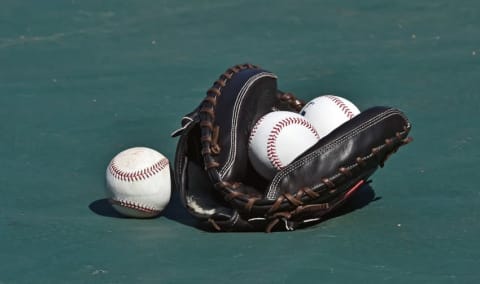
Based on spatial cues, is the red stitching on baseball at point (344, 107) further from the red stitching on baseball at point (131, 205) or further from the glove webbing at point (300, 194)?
the red stitching on baseball at point (131, 205)

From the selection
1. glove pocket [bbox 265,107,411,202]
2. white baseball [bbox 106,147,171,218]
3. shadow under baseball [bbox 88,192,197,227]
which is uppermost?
glove pocket [bbox 265,107,411,202]

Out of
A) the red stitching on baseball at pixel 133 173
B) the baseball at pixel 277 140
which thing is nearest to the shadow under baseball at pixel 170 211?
the red stitching on baseball at pixel 133 173

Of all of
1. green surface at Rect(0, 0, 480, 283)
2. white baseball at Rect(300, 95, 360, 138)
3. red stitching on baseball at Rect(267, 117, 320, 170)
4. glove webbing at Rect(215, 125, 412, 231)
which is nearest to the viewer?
green surface at Rect(0, 0, 480, 283)

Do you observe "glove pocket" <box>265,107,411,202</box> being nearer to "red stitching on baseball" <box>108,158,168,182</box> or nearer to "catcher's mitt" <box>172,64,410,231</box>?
"catcher's mitt" <box>172,64,410,231</box>

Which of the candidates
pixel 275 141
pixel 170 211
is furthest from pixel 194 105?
pixel 275 141

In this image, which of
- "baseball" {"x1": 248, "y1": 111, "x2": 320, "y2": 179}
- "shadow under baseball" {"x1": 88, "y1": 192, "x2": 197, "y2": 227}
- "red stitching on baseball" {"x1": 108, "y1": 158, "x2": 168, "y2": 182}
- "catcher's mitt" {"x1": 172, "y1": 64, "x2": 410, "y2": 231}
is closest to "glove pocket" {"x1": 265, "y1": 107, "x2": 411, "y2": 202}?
"catcher's mitt" {"x1": 172, "y1": 64, "x2": 410, "y2": 231}

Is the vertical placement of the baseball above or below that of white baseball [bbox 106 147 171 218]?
above

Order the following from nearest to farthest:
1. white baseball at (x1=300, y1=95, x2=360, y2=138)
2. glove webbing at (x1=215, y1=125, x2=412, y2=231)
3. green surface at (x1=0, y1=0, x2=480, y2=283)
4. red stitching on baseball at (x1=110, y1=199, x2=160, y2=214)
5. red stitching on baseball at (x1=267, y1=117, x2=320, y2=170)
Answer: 1. green surface at (x1=0, y1=0, x2=480, y2=283)
2. glove webbing at (x1=215, y1=125, x2=412, y2=231)
3. red stitching on baseball at (x1=267, y1=117, x2=320, y2=170)
4. red stitching on baseball at (x1=110, y1=199, x2=160, y2=214)
5. white baseball at (x1=300, y1=95, x2=360, y2=138)

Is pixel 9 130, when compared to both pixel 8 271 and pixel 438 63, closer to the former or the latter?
pixel 8 271
